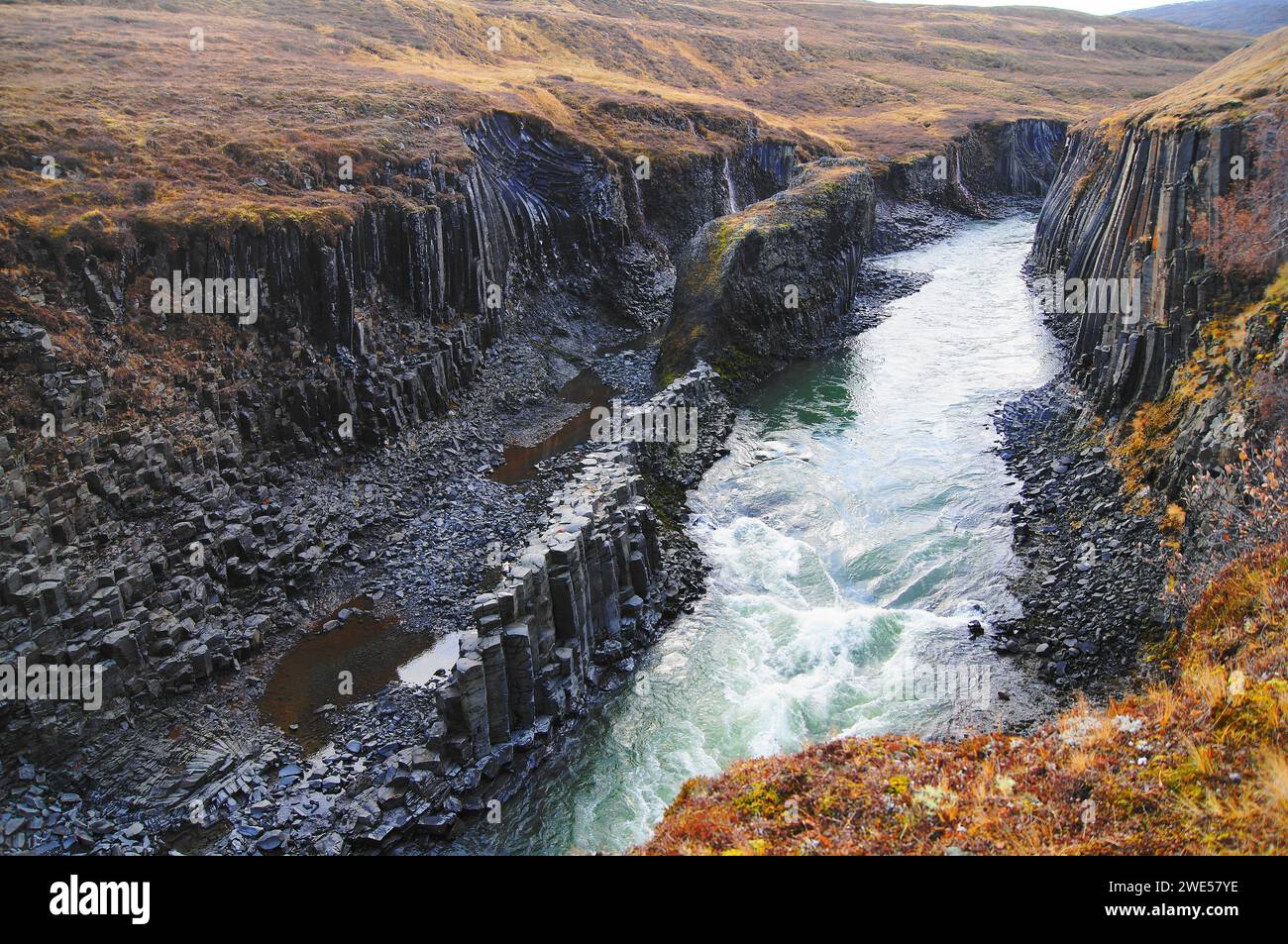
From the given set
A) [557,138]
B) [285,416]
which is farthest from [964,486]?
[557,138]

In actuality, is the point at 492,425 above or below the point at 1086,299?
below

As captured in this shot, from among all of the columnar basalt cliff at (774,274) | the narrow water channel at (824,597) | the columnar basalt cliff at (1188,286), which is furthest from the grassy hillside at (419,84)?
the columnar basalt cliff at (1188,286)

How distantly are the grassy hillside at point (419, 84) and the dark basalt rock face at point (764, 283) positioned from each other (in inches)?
594

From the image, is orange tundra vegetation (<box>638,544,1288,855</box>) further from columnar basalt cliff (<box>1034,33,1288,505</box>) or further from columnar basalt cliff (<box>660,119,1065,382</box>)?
columnar basalt cliff (<box>660,119,1065,382</box>)

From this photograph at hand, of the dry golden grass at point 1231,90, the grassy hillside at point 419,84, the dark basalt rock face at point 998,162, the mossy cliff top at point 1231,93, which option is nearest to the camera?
the mossy cliff top at point 1231,93

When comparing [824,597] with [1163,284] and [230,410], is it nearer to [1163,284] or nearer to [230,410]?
[1163,284]

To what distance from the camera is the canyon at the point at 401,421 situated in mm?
19703

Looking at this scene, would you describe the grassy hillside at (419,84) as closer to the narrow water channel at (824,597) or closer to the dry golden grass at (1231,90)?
the narrow water channel at (824,597)

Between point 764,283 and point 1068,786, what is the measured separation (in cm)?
3852

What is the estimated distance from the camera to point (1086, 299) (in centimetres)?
3853

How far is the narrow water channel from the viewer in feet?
64.8

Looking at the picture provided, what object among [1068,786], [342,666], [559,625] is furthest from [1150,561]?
[342,666]

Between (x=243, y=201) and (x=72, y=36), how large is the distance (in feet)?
104
